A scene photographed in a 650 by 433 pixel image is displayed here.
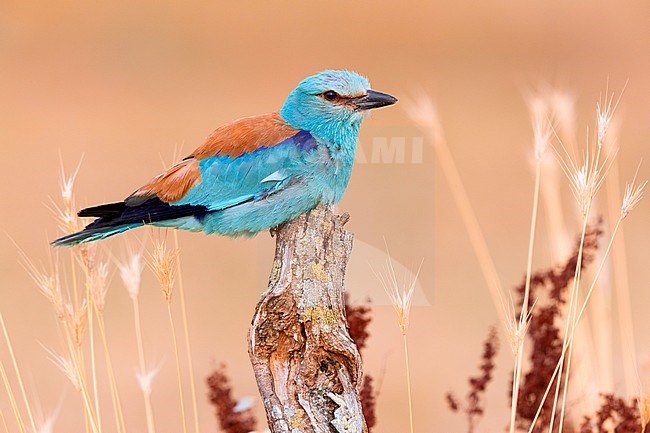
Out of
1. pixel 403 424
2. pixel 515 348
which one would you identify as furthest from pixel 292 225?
pixel 403 424

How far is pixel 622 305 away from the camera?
2.70 meters

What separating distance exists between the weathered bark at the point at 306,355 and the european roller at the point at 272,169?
1.01 feet

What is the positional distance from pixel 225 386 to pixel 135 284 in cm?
59

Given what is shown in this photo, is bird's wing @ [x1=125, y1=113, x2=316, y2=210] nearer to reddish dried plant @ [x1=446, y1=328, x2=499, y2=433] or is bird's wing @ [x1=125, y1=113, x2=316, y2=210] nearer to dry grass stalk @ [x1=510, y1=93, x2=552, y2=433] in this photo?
dry grass stalk @ [x1=510, y1=93, x2=552, y2=433]

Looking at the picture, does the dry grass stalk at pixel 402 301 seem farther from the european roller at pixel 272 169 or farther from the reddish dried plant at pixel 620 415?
the reddish dried plant at pixel 620 415

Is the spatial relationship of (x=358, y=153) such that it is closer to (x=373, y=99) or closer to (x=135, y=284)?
(x=373, y=99)

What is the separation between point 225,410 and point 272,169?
0.65 m

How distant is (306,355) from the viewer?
1.88m

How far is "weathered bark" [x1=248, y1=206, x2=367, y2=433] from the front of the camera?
6.11 ft

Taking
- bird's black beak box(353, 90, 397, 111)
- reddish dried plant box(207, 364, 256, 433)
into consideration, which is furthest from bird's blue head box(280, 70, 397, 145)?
reddish dried plant box(207, 364, 256, 433)

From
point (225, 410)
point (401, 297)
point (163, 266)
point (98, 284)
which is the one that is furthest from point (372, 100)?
point (225, 410)

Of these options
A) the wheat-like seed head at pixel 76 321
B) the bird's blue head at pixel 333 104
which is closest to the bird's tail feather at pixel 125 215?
the wheat-like seed head at pixel 76 321

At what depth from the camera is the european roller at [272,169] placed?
2186 millimetres

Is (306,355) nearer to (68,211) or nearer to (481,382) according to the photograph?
(68,211)
